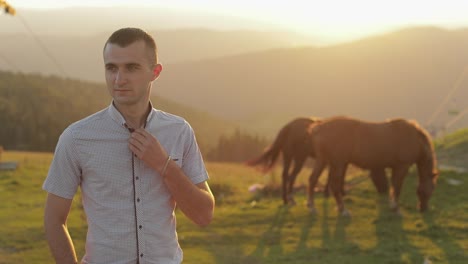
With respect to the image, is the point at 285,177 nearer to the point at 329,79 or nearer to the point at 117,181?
the point at 117,181

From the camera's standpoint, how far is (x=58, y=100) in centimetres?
5838

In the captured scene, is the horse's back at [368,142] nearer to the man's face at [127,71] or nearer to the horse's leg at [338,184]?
the horse's leg at [338,184]

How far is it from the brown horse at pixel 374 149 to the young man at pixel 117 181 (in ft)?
30.2

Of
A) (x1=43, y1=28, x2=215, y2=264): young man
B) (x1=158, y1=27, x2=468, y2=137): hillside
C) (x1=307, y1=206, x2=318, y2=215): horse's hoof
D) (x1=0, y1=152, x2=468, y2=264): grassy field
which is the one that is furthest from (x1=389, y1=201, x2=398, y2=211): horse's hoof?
(x1=158, y1=27, x2=468, y2=137): hillside

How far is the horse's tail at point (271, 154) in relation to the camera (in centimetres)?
1357

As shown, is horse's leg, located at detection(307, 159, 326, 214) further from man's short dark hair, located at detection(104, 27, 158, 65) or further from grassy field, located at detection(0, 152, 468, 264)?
man's short dark hair, located at detection(104, 27, 158, 65)

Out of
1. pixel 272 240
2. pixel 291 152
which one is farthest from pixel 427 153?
pixel 272 240

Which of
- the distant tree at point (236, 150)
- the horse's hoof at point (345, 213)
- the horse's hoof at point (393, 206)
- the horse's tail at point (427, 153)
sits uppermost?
the horse's tail at point (427, 153)

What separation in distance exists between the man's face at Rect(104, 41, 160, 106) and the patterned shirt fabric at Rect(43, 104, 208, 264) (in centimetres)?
8

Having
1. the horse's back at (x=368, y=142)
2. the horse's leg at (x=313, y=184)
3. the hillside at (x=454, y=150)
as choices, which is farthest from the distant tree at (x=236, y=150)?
the horse's back at (x=368, y=142)

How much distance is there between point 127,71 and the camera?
2.60 m

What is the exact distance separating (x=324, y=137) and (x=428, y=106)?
265 feet

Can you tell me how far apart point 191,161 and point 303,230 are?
783cm

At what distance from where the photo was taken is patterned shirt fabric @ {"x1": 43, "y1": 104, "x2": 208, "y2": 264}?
2584mm
